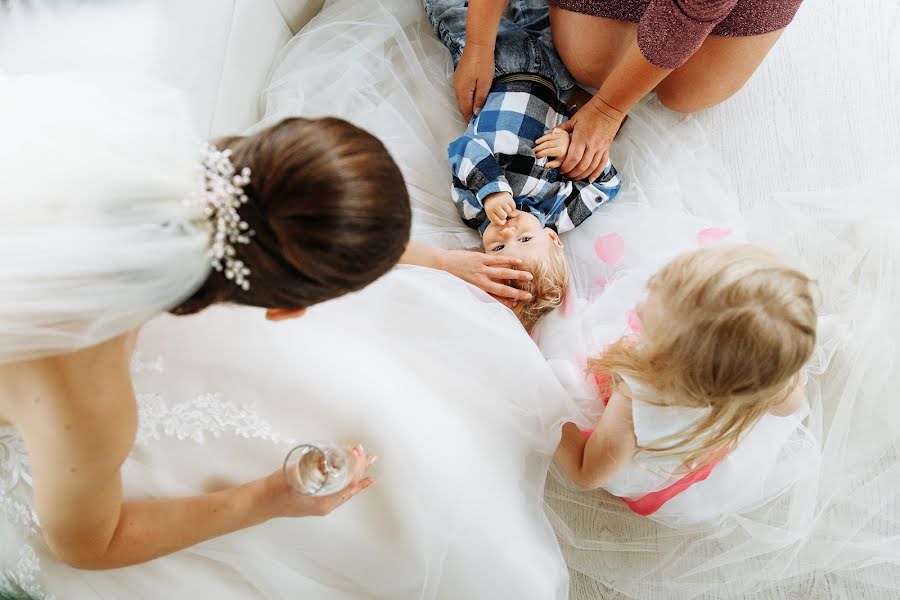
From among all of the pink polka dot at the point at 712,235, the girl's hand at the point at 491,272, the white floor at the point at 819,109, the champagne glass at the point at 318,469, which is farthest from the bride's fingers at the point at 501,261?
the white floor at the point at 819,109

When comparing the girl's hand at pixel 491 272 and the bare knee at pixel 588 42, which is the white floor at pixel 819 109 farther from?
the girl's hand at pixel 491 272

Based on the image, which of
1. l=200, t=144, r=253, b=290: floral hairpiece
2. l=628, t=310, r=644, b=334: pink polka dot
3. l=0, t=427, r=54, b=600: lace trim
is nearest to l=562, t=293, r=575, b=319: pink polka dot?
l=628, t=310, r=644, b=334: pink polka dot

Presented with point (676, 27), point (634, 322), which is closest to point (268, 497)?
point (634, 322)

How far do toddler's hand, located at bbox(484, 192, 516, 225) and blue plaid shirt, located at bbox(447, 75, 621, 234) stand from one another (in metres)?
0.03

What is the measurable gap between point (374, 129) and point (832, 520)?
3.73 feet

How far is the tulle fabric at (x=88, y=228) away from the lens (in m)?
0.60

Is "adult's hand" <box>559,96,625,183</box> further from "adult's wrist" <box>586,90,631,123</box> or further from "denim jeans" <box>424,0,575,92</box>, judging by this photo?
"denim jeans" <box>424,0,575,92</box>

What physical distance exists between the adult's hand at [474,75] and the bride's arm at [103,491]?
0.82 meters

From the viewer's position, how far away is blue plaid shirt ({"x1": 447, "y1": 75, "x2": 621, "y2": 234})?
4.28 ft

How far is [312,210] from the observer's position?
597 mm

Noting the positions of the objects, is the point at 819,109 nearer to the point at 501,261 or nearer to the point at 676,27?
the point at 676,27

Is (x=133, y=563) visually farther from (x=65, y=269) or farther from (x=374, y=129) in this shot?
(x=374, y=129)

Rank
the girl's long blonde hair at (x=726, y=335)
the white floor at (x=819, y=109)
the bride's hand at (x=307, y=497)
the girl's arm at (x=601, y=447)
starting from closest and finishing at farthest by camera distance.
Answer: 1. the girl's long blonde hair at (x=726, y=335)
2. the bride's hand at (x=307, y=497)
3. the girl's arm at (x=601, y=447)
4. the white floor at (x=819, y=109)

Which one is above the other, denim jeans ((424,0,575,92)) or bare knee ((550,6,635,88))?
bare knee ((550,6,635,88))
